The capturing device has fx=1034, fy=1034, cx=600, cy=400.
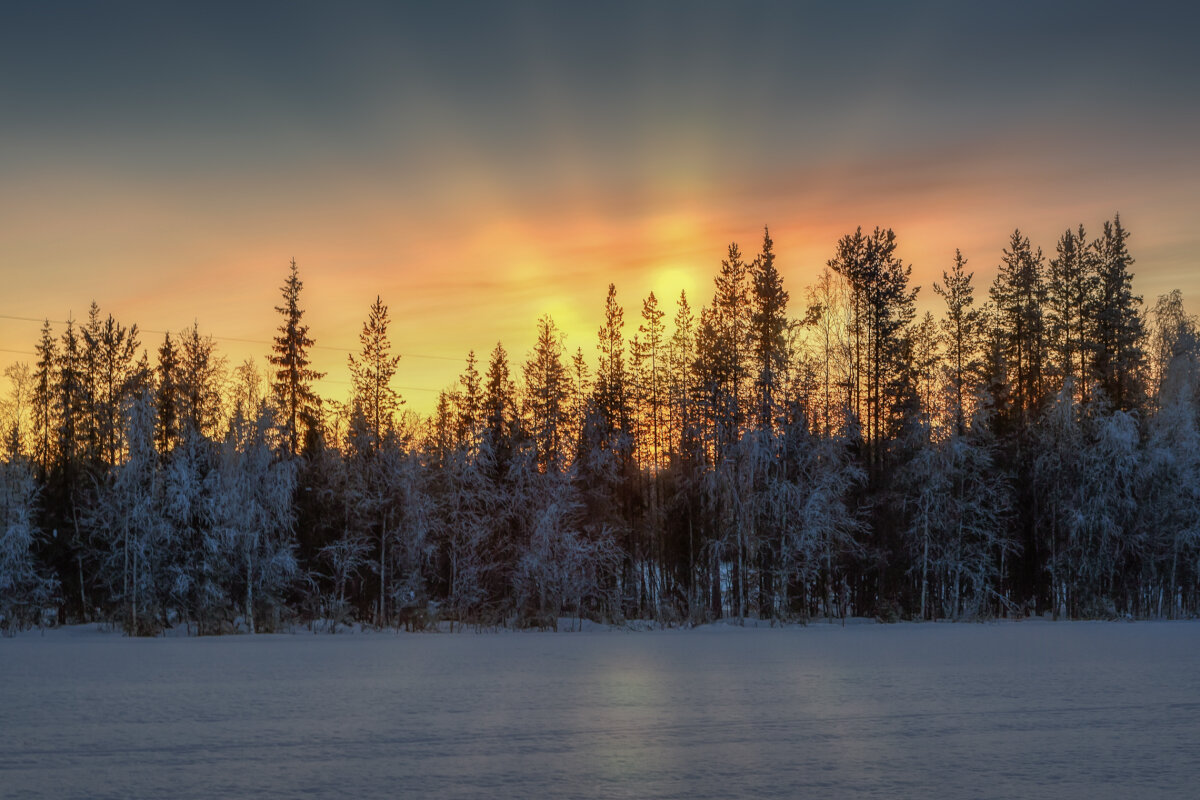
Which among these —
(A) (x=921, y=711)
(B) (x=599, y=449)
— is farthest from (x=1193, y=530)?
(A) (x=921, y=711)

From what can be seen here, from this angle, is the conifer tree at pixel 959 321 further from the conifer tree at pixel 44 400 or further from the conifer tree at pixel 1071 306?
the conifer tree at pixel 44 400

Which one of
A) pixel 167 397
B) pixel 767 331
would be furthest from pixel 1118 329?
pixel 167 397

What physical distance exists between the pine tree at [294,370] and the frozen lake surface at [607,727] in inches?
1236

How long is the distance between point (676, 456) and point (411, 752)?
41210mm

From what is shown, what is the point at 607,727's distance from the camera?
11086 millimetres

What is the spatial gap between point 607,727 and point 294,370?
4560 centimetres

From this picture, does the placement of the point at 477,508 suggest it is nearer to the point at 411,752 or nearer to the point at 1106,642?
the point at 1106,642

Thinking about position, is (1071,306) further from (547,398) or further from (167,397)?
(167,397)

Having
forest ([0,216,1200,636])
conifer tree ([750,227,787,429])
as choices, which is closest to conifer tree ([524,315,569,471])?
forest ([0,216,1200,636])

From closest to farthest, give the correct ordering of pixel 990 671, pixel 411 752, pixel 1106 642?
1. pixel 411 752
2. pixel 990 671
3. pixel 1106 642

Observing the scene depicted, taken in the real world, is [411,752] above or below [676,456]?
below

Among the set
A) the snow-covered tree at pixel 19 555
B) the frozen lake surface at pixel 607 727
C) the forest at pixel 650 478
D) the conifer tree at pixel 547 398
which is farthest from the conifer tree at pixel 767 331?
the snow-covered tree at pixel 19 555

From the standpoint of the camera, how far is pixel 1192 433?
47.8 meters

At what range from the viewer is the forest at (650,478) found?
41.6 metres
